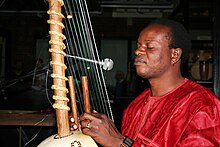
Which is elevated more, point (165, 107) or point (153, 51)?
point (153, 51)

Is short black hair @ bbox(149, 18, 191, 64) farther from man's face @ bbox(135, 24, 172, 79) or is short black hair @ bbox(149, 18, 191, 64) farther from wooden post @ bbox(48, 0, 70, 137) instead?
wooden post @ bbox(48, 0, 70, 137)

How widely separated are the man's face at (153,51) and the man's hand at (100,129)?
0.30 m

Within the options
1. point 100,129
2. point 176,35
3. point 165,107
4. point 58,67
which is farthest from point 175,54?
point 58,67

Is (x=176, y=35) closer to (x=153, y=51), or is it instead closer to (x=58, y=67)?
(x=153, y=51)

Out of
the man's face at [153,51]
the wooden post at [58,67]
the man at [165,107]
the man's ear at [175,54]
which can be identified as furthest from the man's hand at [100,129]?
the man's ear at [175,54]

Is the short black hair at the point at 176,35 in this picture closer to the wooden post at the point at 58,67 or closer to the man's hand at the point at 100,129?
the man's hand at the point at 100,129

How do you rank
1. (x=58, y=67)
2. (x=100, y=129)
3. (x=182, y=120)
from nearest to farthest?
(x=58, y=67)
(x=100, y=129)
(x=182, y=120)

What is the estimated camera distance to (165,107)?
140cm

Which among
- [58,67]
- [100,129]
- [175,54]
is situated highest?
[175,54]

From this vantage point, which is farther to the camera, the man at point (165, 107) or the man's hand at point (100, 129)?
the man at point (165, 107)

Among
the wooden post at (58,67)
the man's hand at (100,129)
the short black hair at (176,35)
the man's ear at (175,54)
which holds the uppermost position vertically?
the short black hair at (176,35)

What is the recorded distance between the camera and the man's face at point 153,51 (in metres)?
1.37

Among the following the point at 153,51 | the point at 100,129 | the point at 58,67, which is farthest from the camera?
the point at 153,51

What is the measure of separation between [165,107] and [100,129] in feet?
1.27
